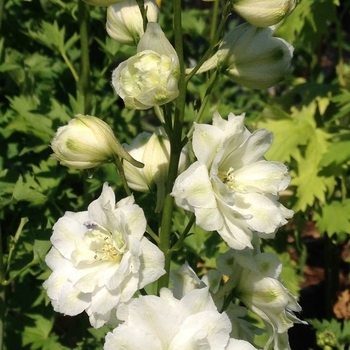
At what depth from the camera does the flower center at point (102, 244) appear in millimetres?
992

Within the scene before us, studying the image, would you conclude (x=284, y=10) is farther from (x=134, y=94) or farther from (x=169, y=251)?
(x=169, y=251)

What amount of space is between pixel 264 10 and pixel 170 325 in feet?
1.69

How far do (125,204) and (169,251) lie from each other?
125 mm

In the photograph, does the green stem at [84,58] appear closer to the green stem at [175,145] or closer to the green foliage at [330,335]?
the green stem at [175,145]

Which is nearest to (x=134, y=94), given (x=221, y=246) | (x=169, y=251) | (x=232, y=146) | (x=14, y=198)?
(x=232, y=146)

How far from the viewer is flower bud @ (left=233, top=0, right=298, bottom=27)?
916 mm

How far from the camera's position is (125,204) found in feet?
3.20

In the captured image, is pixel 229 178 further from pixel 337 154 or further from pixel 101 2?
pixel 337 154

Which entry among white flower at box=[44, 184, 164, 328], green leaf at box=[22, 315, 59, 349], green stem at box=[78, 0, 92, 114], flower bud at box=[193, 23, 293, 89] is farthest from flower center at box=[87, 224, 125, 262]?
green stem at box=[78, 0, 92, 114]

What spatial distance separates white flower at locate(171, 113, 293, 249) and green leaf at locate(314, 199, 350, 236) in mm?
1027

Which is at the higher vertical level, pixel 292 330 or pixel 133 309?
pixel 133 309

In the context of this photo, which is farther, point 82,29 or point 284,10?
point 82,29

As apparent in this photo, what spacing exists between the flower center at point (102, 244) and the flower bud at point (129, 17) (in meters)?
0.36

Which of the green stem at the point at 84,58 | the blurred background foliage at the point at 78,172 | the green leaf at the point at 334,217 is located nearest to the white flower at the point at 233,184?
the blurred background foliage at the point at 78,172
